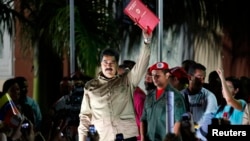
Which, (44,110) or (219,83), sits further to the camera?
(44,110)

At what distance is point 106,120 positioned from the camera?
8.28 metres

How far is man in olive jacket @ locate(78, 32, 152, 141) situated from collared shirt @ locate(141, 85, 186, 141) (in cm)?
22

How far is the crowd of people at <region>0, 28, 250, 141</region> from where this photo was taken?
327 inches

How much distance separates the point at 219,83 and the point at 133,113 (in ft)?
5.79

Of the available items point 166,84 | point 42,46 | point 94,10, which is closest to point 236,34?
point 94,10

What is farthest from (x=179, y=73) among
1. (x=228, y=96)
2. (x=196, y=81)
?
(x=228, y=96)

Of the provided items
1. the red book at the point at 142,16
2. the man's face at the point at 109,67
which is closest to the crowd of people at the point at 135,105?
the man's face at the point at 109,67

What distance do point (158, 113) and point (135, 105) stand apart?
49 cm

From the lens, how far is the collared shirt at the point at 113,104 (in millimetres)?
8242

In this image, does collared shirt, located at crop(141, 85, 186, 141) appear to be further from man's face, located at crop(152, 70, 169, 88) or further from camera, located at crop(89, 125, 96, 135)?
camera, located at crop(89, 125, 96, 135)

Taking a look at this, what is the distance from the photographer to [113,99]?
832 centimetres

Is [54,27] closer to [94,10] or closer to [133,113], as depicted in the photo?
[94,10]

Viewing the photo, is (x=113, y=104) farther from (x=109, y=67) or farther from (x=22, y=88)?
(x=22, y=88)

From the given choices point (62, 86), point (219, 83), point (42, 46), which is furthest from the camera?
point (42, 46)
